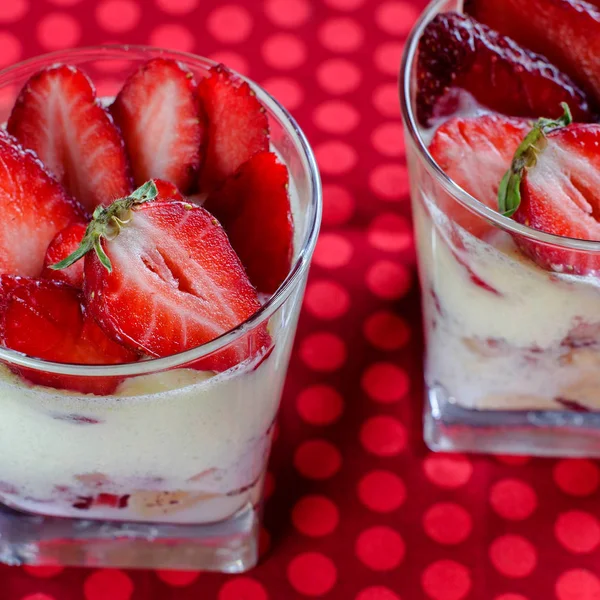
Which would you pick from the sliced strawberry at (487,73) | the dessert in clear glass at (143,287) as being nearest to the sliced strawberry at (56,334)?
the dessert in clear glass at (143,287)

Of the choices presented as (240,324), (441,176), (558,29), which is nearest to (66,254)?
(240,324)

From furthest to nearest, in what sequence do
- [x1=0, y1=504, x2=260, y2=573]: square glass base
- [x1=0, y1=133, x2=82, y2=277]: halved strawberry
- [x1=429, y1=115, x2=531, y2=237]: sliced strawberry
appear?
1. [x1=0, y1=504, x2=260, y2=573]: square glass base
2. [x1=429, y1=115, x2=531, y2=237]: sliced strawberry
3. [x1=0, y1=133, x2=82, y2=277]: halved strawberry

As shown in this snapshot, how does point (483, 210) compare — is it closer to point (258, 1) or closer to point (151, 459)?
point (151, 459)

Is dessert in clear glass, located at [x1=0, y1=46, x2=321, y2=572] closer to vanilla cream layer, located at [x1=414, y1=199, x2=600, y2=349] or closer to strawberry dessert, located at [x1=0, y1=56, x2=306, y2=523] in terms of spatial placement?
strawberry dessert, located at [x1=0, y1=56, x2=306, y2=523]

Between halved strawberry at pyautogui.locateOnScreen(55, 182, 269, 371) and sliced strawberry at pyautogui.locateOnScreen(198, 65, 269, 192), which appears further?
sliced strawberry at pyautogui.locateOnScreen(198, 65, 269, 192)

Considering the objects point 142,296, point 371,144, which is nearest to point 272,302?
point 142,296

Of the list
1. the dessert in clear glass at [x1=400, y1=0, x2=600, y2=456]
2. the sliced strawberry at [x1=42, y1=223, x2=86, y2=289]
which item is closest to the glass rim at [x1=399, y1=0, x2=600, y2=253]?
the dessert in clear glass at [x1=400, y1=0, x2=600, y2=456]

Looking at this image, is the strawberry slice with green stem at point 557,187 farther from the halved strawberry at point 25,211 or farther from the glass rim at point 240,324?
the halved strawberry at point 25,211
